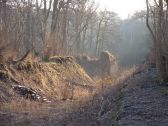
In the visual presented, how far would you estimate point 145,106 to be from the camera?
12.7 meters

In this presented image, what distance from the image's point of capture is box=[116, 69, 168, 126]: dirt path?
34.9ft

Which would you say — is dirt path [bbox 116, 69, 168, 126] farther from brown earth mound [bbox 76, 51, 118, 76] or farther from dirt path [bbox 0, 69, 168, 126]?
brown earth mound [bbox 76, 51, 118, 76]

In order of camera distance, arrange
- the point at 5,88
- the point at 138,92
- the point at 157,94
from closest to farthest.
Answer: the point at 157,94
the point at 138,92
the point at 5,88

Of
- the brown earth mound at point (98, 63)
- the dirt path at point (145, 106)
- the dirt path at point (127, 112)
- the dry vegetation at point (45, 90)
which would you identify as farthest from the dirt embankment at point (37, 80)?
the brown earth mound at point (98, 63)

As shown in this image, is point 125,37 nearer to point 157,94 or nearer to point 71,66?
point 71,66

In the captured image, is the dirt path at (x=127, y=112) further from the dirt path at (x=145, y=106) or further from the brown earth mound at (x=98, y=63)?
the brown earth mound at (x=98, y=63)

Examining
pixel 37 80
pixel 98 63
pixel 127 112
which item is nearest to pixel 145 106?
pixel 127 112

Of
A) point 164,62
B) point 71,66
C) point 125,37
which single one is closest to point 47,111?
point 164,62

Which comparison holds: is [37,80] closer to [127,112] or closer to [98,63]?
[127,112]

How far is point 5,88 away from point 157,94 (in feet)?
27.8

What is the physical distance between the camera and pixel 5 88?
2086cm

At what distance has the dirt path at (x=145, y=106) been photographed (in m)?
10.6

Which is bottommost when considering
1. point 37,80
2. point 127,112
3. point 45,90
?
point 45,90

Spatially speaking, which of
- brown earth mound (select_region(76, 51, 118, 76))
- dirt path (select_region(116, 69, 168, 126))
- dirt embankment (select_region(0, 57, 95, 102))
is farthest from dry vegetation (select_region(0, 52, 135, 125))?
brown earth mound (select_region(76, 51, 118, 76))
